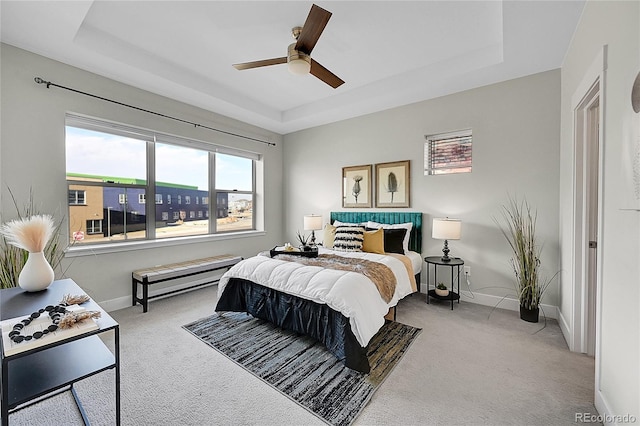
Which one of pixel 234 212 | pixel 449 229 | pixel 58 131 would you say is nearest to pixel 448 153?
pixel 449 229

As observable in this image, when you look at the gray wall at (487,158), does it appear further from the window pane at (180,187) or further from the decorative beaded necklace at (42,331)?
the decorative beaded necklace at (42,331)

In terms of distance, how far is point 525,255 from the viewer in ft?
9.54

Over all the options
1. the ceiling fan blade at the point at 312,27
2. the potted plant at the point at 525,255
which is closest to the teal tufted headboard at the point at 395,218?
the potted plant at the point at 525,255

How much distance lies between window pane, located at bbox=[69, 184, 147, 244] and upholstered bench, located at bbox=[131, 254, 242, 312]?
1.91 ft

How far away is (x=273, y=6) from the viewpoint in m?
2.31

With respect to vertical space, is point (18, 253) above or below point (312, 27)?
below

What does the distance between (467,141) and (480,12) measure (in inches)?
61.3

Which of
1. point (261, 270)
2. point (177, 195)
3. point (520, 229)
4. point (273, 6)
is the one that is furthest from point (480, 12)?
point (177, 195)

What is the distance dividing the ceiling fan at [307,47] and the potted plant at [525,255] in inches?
103

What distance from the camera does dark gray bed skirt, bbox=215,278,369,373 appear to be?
2.01m

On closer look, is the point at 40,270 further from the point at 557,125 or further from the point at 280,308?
the point at 557,125

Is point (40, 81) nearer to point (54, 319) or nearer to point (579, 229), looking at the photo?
point (54, 319)

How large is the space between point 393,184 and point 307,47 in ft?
7.97

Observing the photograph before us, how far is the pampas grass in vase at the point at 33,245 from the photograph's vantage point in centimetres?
168
